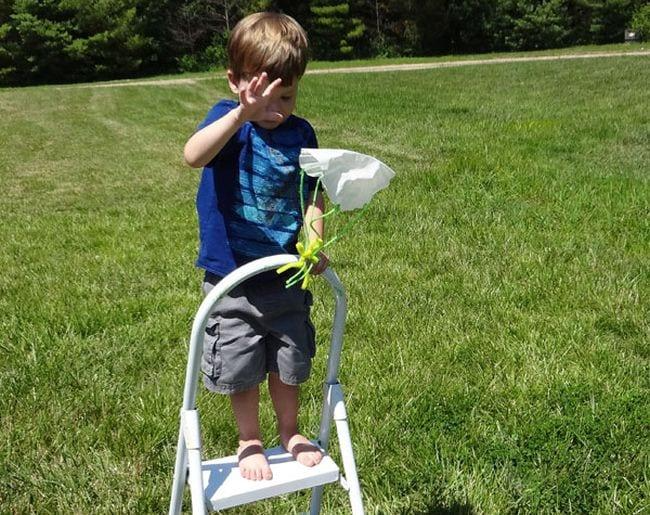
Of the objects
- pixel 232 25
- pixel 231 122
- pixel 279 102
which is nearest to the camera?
pixel 231 122

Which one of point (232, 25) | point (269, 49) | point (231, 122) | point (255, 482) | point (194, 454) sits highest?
point (269, 49)

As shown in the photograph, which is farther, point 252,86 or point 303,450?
point 303,450

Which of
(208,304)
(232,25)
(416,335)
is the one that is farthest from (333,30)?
(208,304)

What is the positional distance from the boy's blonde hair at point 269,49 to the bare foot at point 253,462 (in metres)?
1.03

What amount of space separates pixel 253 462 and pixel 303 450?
17 cm

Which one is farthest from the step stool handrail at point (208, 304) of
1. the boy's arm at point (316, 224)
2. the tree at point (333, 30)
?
the tree at point (333, 30)

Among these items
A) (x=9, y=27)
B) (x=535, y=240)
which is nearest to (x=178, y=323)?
(x=535, y=240)

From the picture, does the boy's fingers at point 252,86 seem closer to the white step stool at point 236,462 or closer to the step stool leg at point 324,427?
the white step stool at point 236,462

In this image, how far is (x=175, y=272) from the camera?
15.5 feet

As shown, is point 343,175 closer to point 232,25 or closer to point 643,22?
point 232,25

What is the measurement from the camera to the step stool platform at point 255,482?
1818mm

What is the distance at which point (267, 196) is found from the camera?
1.97 metres

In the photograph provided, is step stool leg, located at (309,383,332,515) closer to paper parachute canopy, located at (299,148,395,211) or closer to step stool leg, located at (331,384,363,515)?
step stool leg, located at (331,384,363,515)

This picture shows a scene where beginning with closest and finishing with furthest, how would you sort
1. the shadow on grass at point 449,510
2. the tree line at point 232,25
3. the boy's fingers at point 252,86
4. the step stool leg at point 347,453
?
the boy's fingers at point 252,86
the step stool leg at point 347,453
the shadow on grass at point 449,510
the tree line at point 232,25
